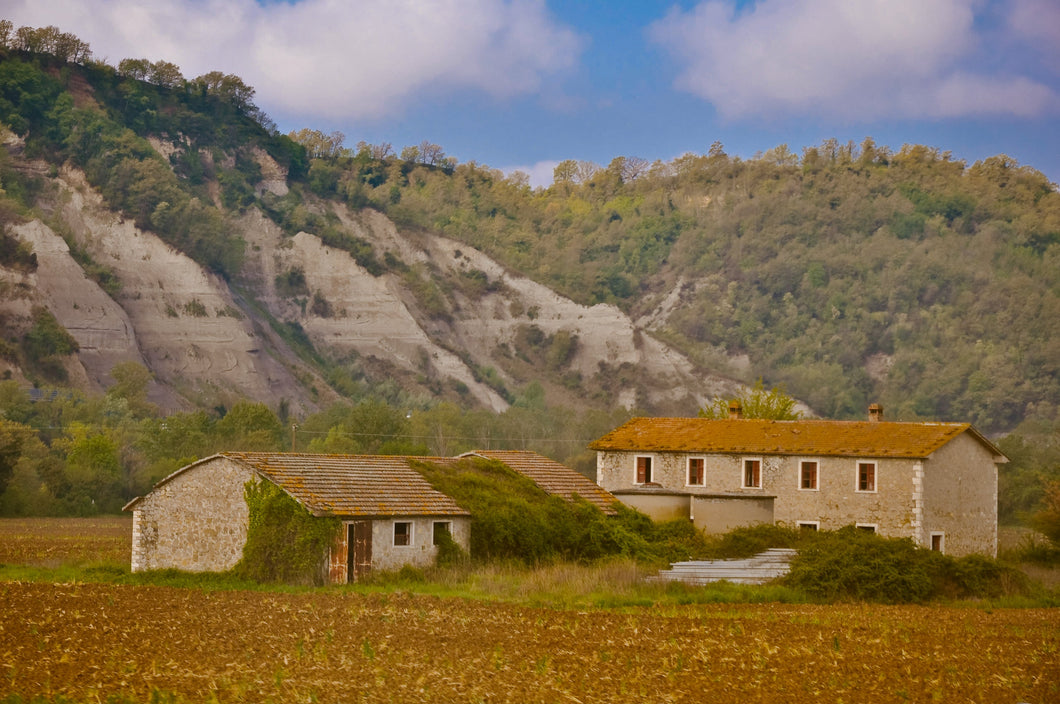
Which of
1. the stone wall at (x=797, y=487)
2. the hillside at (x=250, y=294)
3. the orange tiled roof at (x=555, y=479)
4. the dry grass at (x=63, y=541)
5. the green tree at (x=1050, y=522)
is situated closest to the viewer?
the dry grass at (x=63, y=541)

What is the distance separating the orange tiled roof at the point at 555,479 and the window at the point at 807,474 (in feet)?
29.6

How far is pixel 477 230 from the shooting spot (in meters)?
190

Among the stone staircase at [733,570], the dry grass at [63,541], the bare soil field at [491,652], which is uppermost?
the bare soil field at [491,652]

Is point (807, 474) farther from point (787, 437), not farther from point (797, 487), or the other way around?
point (787, 437)

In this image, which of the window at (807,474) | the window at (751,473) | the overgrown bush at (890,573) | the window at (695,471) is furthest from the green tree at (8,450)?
the overgrown bush at (890,573)

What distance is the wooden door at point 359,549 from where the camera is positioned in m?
34.7

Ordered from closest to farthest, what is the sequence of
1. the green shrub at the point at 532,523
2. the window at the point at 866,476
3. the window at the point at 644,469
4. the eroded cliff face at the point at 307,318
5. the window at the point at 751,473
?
the green shrub at the point at 532,523, the window at the point at 866,476, the window at the point at 751,473, the window at the point at 644,469, the eroded cliff face at the point at 307,318

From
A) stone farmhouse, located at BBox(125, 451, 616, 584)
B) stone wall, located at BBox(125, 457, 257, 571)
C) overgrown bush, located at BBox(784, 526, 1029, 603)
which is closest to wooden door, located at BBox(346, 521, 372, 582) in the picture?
stone farmhouse, located at BBox(125, 451, 616, 584)

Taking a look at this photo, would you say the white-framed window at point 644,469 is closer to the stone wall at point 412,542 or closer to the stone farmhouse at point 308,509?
the stone farmhouse at point 308,509

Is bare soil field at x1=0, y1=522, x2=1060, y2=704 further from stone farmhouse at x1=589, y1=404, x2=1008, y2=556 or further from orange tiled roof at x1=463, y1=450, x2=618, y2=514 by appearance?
stone farmhouse at x1=589, y1=404, x2=1008, y2=556

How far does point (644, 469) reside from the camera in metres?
52.2

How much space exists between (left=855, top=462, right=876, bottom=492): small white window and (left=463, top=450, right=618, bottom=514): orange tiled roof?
1014 centimetres

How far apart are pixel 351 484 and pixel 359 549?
94.6 inches

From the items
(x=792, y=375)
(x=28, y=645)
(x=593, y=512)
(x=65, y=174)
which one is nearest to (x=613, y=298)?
(x=792, y=375)
